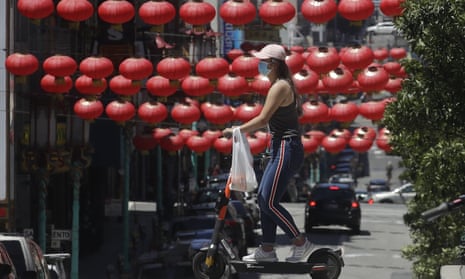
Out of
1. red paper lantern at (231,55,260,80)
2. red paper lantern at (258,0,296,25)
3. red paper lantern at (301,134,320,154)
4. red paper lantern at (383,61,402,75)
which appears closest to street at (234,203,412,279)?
red paper lantern at (301,134,320,154)

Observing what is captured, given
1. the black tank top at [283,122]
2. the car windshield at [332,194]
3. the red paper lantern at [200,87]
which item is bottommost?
the car windshield at [332,194]

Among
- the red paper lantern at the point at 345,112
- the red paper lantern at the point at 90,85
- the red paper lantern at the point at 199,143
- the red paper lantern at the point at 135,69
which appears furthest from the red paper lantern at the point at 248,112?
the red paper lantern at the point at 199,143

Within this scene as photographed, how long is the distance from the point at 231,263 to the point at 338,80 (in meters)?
14.3

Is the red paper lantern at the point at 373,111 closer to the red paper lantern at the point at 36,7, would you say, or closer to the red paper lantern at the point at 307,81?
the red paper lantern at the point at 307,81

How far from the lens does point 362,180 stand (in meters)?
108

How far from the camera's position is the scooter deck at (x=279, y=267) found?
9.03 meters

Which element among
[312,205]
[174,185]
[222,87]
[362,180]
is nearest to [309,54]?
[222,87]

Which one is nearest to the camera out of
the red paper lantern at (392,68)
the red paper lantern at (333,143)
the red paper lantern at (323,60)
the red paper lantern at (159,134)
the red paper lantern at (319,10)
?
the red paper lantern at (319,10)

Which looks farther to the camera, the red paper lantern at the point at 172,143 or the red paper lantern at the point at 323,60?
the red paper lantern at the point at 172,143

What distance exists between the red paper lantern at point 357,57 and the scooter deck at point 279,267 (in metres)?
13.3

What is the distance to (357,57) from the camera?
22.1 metres

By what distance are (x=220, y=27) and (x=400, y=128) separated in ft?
180

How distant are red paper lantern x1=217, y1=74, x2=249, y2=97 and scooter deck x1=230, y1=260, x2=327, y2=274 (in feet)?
47.2

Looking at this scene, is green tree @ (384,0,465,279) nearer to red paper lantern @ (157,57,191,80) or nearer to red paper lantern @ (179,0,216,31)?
red paper lantern @ (179,0,216,31)
